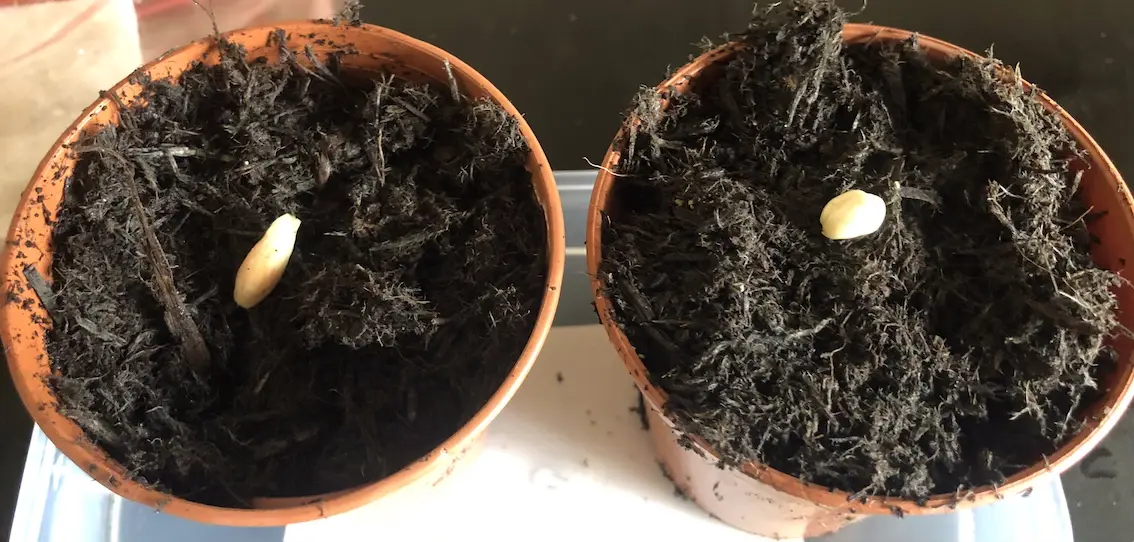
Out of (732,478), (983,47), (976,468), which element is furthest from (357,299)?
(983,47)

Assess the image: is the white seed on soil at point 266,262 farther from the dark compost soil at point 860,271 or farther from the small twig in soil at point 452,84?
the dark compost soil at point 860,271

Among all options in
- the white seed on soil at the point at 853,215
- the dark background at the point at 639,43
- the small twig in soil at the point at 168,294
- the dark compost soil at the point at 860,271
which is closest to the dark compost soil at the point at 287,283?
the small twig in soil at the point at 168,294

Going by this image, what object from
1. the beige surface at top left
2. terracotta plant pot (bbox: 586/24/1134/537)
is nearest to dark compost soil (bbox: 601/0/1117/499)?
terracotta plant pot (bbox: 586/24/1134/537)

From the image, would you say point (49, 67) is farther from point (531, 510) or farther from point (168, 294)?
point (531, 510)

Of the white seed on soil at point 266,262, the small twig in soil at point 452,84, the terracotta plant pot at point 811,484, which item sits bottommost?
the terracotta plant pot at point 811,484

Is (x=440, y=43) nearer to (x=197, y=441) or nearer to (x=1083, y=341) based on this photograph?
(x=197, y=441)
